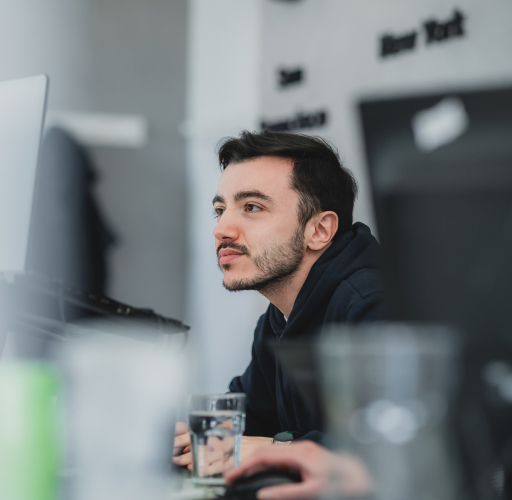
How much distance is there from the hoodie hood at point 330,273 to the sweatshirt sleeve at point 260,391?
0.48 feet

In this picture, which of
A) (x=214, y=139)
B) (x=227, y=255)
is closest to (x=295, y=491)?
(x=227, y=255)

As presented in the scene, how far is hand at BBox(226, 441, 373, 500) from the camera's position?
366mm

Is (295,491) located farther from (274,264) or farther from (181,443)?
(274,264)

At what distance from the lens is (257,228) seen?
4.38 feet

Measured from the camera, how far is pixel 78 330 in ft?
3.11

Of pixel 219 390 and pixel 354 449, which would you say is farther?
pixel 219 390


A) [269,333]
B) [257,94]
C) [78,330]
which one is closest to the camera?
[78,330]

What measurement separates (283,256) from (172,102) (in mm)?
1782

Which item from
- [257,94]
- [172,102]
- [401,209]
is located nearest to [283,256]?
[401,209]

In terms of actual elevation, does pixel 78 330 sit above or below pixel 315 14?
below

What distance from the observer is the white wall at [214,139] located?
266 cm

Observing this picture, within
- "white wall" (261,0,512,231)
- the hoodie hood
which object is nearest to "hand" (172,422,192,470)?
the hoodie hood

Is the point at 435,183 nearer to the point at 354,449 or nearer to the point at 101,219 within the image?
the point at 354,449

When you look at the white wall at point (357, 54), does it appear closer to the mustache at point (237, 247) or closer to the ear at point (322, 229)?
the ear at point (322, 229)
